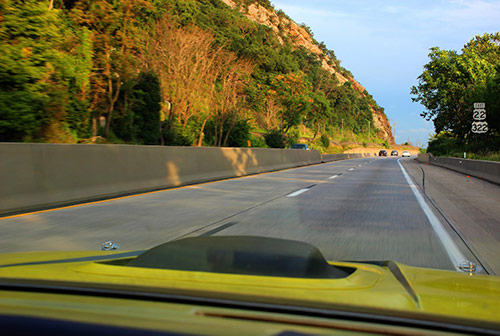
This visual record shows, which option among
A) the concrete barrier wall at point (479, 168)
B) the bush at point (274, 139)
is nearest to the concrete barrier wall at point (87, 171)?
the concrete barrier wall at point (479, 168)

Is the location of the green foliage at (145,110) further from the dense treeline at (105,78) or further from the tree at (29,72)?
the tree at (29,72)

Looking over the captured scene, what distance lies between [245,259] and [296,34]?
5281 inches

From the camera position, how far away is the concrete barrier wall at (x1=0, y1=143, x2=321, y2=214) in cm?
888

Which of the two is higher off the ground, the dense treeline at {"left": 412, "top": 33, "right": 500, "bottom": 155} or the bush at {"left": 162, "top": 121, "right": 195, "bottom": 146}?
the dense treeline at {"left": 412, "top": 33, "right": 500, "bottom": 155}

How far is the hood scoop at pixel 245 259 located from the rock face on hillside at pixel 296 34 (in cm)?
10689

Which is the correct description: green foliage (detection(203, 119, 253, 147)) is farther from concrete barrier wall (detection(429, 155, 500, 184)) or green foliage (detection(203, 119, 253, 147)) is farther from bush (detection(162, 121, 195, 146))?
concrete barrier wall (detection(429, 155, 500, 184))

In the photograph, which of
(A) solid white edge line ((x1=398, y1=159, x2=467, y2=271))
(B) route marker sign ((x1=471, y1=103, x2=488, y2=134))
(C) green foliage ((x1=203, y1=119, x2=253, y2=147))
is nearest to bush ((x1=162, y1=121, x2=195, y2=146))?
(C) green foliage ((x1=203, y1=119, x2=253, y2=147))

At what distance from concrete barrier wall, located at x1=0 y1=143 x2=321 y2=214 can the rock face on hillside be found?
9458 cm

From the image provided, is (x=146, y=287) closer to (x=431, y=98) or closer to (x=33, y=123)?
(x=33, y=123)

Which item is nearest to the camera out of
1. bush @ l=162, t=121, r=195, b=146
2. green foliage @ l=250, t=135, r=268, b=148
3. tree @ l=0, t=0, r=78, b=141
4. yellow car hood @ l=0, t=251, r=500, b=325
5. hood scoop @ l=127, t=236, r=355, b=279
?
yellow car hood @ l=0, t=251, r=500, b=325

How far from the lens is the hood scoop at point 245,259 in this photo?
2021 mm

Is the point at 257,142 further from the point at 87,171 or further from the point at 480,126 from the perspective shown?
the point at 87,171

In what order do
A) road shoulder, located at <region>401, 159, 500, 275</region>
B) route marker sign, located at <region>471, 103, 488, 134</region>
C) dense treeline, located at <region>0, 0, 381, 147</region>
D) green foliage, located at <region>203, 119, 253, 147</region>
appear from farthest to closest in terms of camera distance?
route marker sign, located at <region>471, 103, 488, 134</region>
green foliage, located at <region>203, 119, 253, 147</region>
dense treeline, located at <region>0, 0, 381, 147</region>
road shoulder, located at <region>401, 159, 500, 275</region>

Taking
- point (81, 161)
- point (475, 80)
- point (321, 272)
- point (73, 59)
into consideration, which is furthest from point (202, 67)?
point (475, 80)
